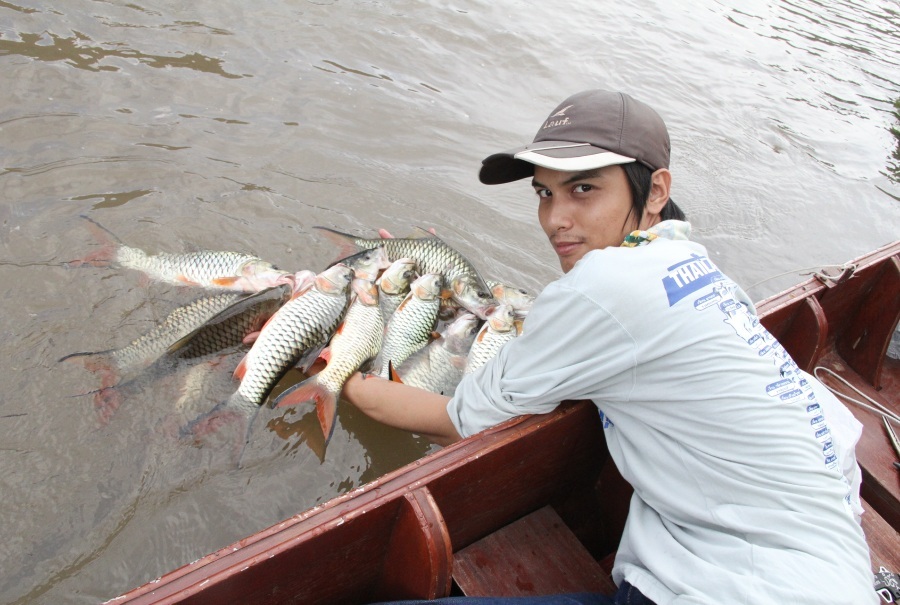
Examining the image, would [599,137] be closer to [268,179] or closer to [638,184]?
[638,184]

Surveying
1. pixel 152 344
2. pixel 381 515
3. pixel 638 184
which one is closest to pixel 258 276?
pixel 152 344

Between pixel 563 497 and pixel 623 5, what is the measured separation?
1175 cm

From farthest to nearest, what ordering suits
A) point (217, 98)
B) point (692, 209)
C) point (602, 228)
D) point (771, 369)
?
point (692, 209) < point (217, 98) < point (602, 228) < point (771, 369)

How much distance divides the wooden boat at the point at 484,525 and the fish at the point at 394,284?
150 centimetres

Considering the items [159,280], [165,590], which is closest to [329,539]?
[165,590]

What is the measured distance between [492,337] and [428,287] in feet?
1.53

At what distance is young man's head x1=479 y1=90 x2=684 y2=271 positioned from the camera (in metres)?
2.13

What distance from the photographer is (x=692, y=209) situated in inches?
264

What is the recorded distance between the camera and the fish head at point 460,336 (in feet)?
11.4

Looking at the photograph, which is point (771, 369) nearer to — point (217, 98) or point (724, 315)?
point (724, 315)

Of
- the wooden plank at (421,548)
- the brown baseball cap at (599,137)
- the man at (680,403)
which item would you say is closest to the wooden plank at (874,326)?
the man at (680,403)

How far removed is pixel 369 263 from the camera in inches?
142

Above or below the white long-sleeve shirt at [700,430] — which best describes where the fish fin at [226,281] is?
below

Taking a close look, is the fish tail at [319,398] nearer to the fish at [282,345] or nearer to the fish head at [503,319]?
the fish at [282,345]
